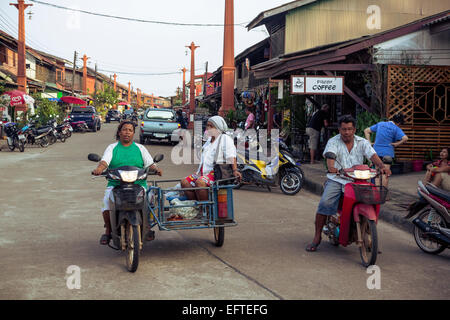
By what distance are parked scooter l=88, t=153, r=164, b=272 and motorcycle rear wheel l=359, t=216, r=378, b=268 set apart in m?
2.30

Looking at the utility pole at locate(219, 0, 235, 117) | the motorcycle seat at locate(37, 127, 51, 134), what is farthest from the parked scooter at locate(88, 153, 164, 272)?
the utility pole at locate(219, 0, 235, 117)

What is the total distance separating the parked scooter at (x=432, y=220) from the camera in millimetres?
5867

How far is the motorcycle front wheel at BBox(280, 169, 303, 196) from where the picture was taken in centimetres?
1073

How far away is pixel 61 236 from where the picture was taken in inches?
266

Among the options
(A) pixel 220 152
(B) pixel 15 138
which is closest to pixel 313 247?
(A) pixel 220 152

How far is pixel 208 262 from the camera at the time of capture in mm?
5512

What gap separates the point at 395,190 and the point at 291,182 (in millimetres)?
2075

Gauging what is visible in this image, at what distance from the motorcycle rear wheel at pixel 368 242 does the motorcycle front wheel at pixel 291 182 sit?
512 cm

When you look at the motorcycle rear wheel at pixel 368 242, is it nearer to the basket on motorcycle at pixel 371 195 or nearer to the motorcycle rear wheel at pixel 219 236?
the basket on motorcycle at pixel 371 195

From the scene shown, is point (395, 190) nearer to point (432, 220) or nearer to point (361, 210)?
point (432, 220)

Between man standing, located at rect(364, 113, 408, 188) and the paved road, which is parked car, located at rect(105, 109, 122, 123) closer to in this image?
the paved road

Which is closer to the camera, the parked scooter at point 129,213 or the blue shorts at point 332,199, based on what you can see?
the parked scooter at point 129,213

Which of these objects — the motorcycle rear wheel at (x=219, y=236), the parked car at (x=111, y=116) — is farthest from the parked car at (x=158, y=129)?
the parked car at (x=111, y=116)

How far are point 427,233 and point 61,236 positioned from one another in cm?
452
